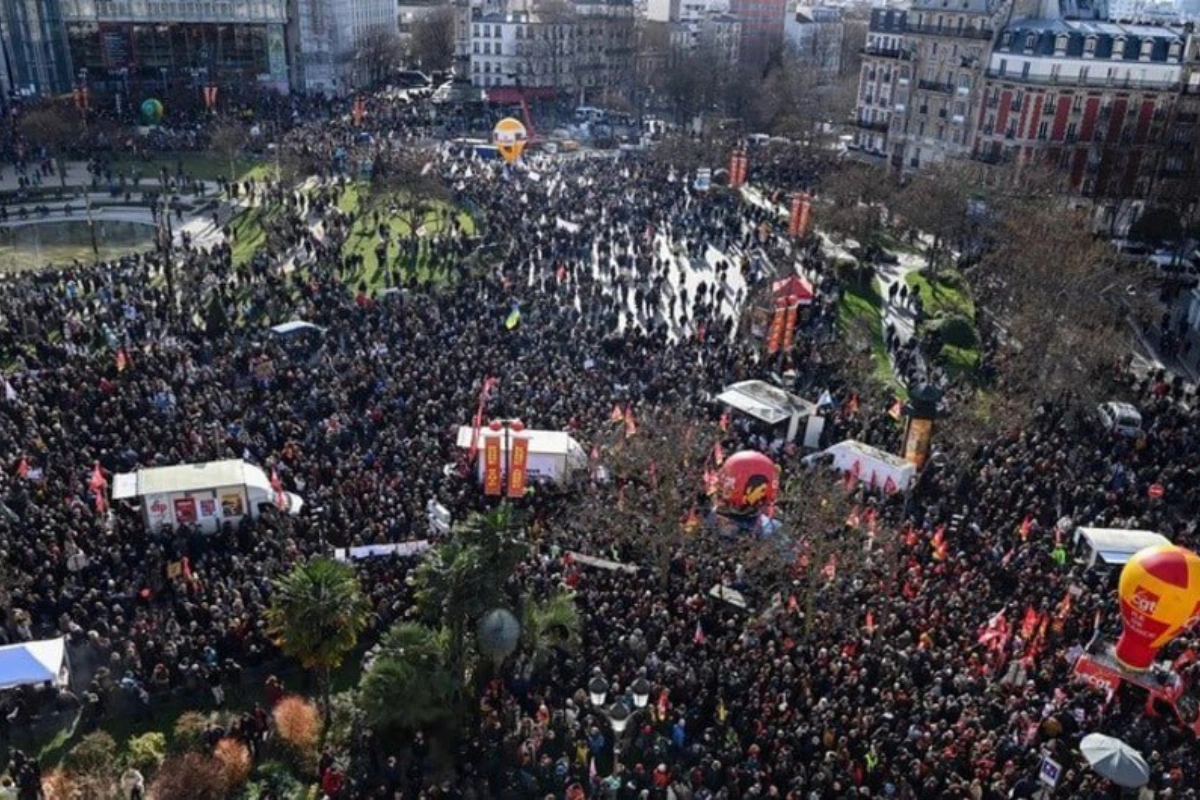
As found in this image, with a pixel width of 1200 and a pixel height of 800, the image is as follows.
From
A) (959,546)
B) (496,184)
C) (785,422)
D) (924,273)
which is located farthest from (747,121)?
(959,546)

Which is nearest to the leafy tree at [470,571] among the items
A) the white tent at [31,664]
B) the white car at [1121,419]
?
the white tent at [31,664]

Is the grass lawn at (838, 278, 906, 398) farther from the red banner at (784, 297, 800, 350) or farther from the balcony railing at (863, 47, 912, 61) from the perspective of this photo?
the balcony railing at (863, 47, 912, 61)

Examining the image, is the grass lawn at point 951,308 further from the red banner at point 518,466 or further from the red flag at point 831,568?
the red banner at point 518,466

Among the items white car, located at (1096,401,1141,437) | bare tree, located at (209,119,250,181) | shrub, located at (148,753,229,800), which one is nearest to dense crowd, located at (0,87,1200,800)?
white car, located at (1096,401,1141,437)

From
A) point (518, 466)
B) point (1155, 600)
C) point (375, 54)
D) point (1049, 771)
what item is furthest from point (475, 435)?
point (375, 54)

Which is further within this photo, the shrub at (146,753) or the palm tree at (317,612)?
the shrub at (146,753)

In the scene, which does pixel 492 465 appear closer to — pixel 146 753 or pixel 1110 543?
pixel 146 753

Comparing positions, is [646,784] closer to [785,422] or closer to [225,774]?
[225,774]
